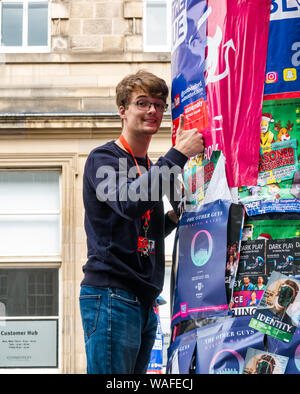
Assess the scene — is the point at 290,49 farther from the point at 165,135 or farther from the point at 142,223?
the point at 165,135

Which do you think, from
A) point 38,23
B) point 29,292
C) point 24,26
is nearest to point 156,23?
point 38,23

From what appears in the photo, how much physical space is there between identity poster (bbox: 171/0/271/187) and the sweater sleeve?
12 cm

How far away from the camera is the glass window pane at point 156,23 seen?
31.1 feet

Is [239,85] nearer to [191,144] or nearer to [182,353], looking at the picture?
[191,144]

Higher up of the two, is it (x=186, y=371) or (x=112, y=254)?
(x=112, y=254)

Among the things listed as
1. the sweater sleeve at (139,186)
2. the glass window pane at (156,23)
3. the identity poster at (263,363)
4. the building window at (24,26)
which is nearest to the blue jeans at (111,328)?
the sweater sleeve at (139,186)

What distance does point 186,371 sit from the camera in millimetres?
2420

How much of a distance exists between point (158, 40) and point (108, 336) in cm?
727

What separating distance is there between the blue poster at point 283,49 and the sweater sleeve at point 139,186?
36 centimetres

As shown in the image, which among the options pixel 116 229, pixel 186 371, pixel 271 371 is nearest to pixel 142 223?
pixel 116 229

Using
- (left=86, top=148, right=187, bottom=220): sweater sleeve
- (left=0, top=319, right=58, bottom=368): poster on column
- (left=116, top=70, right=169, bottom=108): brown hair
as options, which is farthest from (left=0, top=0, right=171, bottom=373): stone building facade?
(left=86, top=148, right=187, bottom=220): sweater sleeve

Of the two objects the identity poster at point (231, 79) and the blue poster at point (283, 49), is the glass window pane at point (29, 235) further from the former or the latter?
the blue poster at point (283, 49)

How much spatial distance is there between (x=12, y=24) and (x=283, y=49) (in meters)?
7.68

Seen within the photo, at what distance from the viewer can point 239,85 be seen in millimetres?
2391
